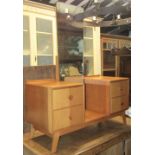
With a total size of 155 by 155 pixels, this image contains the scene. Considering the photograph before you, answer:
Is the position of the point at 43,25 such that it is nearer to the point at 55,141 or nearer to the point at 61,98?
the point at 61,98

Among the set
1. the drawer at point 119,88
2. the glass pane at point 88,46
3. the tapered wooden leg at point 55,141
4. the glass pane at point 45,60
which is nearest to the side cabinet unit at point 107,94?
the drawer at point 119,88

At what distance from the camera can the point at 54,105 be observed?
4.06 feet

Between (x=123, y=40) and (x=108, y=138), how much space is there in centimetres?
87

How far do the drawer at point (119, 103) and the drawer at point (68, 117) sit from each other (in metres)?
0.35

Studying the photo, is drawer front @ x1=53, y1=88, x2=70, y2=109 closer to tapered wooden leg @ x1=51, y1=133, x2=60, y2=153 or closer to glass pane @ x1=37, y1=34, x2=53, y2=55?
tapered wooden leg @ x1=51, y1=133, x2=60, y2=153

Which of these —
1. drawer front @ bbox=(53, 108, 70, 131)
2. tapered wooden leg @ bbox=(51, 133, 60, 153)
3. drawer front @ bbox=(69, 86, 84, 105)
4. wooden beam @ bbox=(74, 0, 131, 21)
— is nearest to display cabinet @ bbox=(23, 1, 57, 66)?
wooden beam @ bbox=(74, 0, 131, 21)

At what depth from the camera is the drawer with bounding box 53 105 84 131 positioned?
4.14 feet

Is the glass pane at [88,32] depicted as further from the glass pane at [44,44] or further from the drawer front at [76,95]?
the drawer front at [76,95]

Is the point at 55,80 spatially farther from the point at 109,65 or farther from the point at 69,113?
the point at 109,65

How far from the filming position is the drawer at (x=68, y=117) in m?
1.26

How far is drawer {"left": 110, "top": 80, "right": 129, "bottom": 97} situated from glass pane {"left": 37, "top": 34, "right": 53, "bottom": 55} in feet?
2.04

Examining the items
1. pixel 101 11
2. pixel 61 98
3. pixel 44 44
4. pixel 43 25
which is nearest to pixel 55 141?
pixel 61 98
